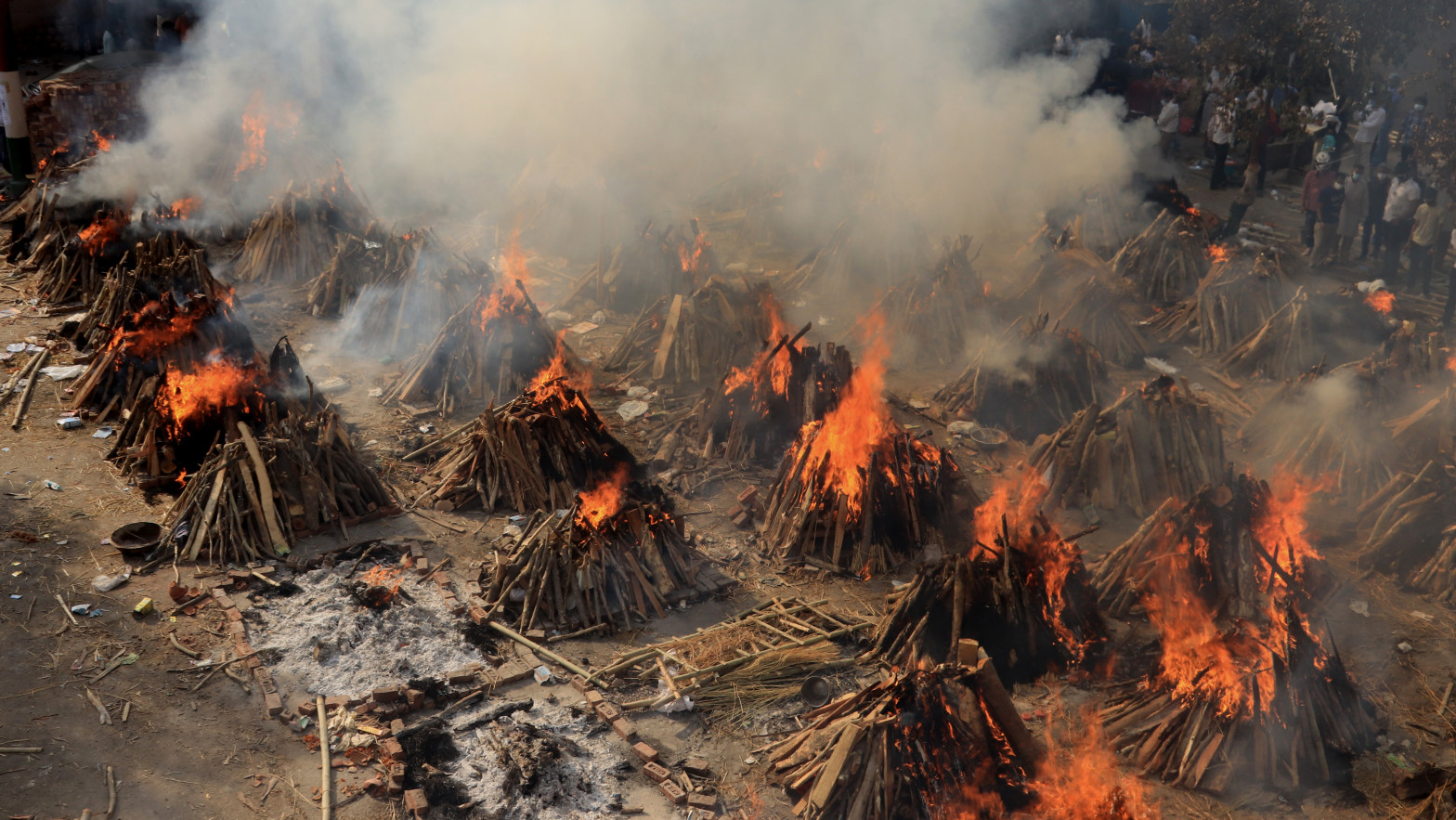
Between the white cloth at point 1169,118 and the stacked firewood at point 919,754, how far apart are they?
63.3ft

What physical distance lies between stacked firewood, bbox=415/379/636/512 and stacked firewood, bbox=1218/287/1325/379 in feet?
29.4

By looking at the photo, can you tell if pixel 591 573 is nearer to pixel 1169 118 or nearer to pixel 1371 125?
pixel 1371 125

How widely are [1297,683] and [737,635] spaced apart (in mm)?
4053

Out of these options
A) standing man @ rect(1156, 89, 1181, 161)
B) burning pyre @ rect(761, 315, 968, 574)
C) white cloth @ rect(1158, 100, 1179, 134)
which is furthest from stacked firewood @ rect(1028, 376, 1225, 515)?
white cloth @ rect(1158, 100, 1179, 134)

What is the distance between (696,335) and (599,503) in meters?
4.30

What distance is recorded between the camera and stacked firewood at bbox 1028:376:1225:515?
11281 millimetres

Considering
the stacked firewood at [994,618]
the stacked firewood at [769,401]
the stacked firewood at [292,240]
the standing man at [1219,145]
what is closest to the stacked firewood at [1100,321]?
the stacked firewood at [769,401]

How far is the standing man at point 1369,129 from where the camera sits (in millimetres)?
19547

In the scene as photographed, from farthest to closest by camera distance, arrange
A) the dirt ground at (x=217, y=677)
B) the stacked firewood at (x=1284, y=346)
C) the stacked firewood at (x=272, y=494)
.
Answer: the stacked firewood at (x=1284, y=346) → the stacked firewood at (x=272, y=494) → the dirt ground at (x=217, y=677)

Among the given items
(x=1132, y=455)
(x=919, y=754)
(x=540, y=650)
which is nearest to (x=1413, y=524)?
(x=1132, y=455)

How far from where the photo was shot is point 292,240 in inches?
650

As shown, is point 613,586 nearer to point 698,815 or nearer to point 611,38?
point 698,815

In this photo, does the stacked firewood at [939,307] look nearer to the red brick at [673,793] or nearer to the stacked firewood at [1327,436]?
the stacked firewood at [1327,436]

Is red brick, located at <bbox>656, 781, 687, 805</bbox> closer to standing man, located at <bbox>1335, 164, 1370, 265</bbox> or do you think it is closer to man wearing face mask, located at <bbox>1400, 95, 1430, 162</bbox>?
man wearing face mask, located at <bbox>1400, 95, 1430, 162</bbox>
